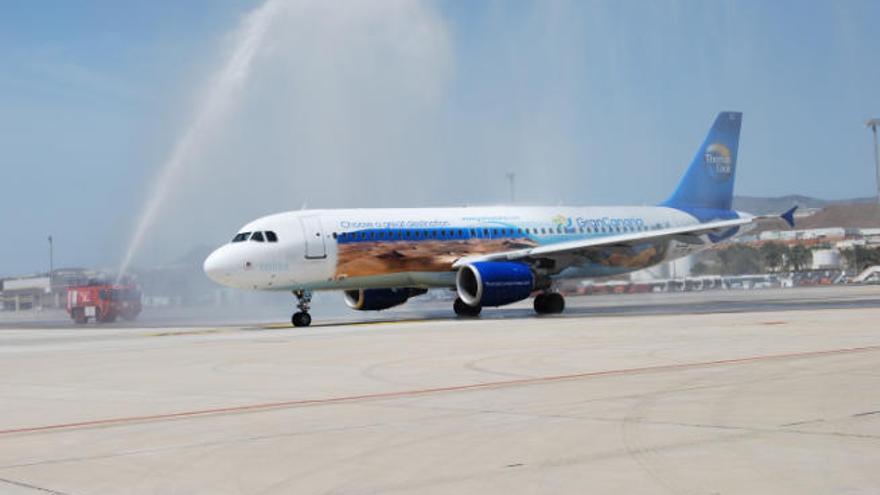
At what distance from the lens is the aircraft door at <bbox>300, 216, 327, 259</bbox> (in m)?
38.2

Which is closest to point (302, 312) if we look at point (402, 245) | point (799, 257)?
point (402, 245)

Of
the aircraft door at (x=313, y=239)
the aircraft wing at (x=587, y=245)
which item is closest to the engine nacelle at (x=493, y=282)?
the aircraft wing at (x=587, y=245)

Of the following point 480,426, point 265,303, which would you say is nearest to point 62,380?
point 480,426

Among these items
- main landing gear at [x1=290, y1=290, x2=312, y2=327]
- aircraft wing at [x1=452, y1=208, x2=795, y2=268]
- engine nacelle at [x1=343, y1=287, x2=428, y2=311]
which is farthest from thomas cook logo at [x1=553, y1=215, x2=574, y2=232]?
main landing gear at [x1=290, y1=290, x2=312, y2=327]

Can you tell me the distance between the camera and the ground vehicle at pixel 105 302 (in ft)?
179

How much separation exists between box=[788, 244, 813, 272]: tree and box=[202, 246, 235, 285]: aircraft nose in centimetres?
9521

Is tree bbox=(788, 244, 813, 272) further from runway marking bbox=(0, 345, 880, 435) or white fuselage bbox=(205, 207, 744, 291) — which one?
runway marking bbox=(0, 345, 880, 435)

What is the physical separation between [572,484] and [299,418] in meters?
5.08

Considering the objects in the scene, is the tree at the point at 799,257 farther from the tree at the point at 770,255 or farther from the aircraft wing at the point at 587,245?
the aircraft wing at the point at 587,245

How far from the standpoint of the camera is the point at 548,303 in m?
42.6

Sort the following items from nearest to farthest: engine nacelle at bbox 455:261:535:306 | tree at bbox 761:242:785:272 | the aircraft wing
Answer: engine nacelle at bbox 455:261:535:306 < the aircraft wing < tree at bbox 761:242:785:272

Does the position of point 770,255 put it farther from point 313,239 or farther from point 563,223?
point 313,239

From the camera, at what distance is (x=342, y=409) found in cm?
1366

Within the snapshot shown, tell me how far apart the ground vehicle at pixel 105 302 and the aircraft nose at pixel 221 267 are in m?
18.0
